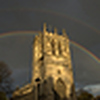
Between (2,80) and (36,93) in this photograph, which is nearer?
(2,80)

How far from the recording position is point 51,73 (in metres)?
35.2

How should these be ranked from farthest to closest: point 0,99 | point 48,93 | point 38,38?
1. point 38,38
2. point 48,93
3. point 0,99

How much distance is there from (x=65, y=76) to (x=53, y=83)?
14.9 feet

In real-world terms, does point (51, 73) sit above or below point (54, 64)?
below

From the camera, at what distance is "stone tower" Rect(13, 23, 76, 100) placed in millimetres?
33656

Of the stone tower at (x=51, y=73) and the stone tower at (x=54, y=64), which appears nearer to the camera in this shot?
the stone tower at (x=51, y=73)

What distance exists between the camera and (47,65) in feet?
118

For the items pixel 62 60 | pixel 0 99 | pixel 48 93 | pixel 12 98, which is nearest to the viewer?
pixel 0 99

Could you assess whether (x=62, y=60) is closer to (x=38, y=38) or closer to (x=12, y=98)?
(x=38, y=38)

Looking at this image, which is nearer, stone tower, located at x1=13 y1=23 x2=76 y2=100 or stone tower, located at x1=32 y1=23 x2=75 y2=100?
stone tower, located at x1=13 y1=23 x2=76 y2=100

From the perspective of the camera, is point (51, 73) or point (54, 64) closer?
point (51, 73)

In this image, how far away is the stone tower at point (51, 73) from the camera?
33656 mm

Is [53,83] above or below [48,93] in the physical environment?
above

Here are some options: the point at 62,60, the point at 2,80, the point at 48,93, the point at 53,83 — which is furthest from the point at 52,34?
the point at 2,80
